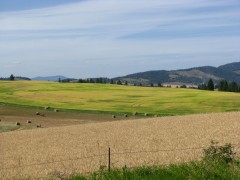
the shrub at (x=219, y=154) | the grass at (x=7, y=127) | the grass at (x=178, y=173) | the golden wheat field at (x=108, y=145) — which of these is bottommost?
the grass at (x=7, y=127)

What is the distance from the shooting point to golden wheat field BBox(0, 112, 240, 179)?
20688mm

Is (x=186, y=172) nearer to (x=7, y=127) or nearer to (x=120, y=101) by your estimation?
(x=7, y=127)

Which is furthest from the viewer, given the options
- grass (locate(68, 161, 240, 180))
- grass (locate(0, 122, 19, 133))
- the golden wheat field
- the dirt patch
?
the dirt patch

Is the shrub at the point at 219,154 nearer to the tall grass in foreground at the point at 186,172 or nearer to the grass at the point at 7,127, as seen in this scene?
the tall grass in foreground at the point at 186,172

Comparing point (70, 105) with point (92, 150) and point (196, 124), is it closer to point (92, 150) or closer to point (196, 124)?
point (196, 124)

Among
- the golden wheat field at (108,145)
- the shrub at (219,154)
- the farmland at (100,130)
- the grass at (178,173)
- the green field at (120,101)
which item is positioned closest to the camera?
the grass at (178,173)

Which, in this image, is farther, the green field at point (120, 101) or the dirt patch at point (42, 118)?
the green field at point (120, 101)

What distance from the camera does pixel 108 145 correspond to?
96.1ft

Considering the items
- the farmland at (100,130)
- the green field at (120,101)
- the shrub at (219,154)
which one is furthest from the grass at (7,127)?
the shrub at (219,154)

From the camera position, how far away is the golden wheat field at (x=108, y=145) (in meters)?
20.7

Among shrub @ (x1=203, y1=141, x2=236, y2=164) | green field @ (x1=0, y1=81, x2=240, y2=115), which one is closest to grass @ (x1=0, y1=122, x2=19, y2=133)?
green field @ (x1=0, y1=81, x2=240, y2=115)

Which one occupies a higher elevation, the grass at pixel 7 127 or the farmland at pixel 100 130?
the farmland at pixel 100 130

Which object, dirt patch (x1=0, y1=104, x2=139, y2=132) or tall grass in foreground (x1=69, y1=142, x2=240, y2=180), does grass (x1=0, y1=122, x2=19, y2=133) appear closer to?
dirt patch (x1=0, y1=104, x2=139, y2=132)

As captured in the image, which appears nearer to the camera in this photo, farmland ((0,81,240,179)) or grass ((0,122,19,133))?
farmland ((0,81,240,179))
